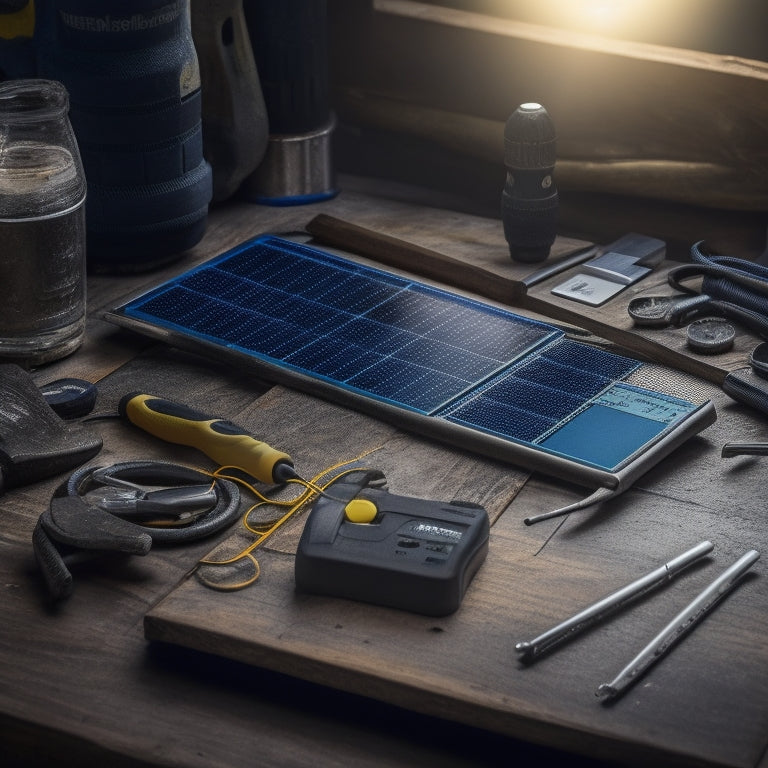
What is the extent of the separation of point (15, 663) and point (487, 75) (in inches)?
44.3

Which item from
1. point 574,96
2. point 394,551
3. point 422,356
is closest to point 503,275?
point 422,356

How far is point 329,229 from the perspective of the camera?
5.32 ft

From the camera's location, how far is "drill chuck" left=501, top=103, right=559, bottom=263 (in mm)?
1515

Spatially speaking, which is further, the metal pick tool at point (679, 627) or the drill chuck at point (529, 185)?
the drill chuck at point (529, 185)

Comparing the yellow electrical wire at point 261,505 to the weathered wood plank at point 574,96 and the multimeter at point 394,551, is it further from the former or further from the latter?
the weathered wood plank at point 574,96

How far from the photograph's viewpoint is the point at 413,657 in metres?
0.95

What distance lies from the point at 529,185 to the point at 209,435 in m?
0.55

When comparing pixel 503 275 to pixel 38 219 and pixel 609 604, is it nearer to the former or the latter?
pixel 38 219

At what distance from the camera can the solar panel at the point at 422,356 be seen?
122cm

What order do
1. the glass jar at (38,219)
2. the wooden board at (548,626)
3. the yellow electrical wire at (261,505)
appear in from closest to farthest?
the wooden board at (548,626) < the yellow electrical wire at (261,505) < the glass jar at (38,219)

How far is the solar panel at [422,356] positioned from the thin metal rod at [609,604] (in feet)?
0.38

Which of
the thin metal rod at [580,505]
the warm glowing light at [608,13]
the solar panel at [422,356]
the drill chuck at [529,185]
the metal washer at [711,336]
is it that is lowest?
the thin metal rod at [580,505]

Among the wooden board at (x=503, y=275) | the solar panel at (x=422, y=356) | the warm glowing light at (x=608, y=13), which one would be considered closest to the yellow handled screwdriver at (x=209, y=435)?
the solar panel at (x=422, y=356)

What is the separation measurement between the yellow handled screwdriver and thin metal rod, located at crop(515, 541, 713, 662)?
29cm
